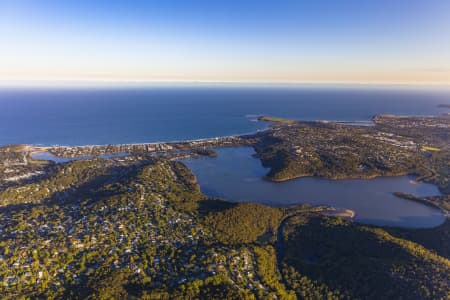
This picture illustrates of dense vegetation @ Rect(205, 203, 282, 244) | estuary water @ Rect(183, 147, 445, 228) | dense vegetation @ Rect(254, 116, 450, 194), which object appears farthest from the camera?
dense vegetation @ Rect(254, 116, 450, 194)

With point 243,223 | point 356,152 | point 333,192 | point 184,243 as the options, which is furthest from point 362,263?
point 356,152

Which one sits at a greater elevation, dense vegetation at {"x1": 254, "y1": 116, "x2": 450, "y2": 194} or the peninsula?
dense vegetation at {"x1": 254, "y1": 116, "x2": 450, "y2": 194}

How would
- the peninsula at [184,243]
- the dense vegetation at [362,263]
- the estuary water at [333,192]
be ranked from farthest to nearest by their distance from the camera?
the estuary water at [333,192], the dense vegetation at [362,263], the peninsula at [184,243]

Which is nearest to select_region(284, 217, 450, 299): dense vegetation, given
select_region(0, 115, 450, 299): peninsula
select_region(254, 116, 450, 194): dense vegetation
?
select_region(0, 115, 450, 299): peninsula

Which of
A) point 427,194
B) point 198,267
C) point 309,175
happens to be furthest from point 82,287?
point 427,194

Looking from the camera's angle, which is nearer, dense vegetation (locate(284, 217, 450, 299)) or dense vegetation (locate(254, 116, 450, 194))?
dense vegetation (locate(284, 217, 450, 299))

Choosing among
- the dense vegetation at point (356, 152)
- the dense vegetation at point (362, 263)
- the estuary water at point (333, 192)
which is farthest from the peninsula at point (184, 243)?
the estuary water at point (333, 192)

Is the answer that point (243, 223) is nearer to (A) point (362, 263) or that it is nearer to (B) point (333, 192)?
(A) point (362, 263)

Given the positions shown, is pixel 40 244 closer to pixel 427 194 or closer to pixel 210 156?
pixel 210 156

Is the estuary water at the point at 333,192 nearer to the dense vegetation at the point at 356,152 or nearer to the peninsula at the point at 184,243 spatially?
the peninsula at the point at 184,243

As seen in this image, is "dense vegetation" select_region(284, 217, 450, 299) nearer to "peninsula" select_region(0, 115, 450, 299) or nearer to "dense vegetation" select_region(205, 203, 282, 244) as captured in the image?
"peninsula" select_region(0, 115, 450, 299)
